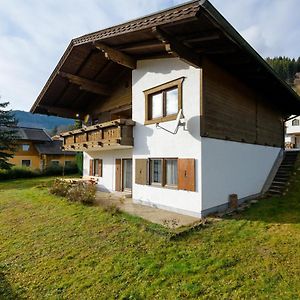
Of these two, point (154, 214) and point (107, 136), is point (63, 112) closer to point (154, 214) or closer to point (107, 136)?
point (107, 136)

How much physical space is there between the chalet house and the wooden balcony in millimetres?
51

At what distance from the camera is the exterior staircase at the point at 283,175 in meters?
12.3

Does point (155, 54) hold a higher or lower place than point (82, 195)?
higher

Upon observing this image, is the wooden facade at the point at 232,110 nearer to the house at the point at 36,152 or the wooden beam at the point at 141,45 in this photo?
the wooden beam at the point at 141,45

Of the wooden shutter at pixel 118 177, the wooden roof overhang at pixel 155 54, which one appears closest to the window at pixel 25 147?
the wooden roof overhang at pixel 155 54

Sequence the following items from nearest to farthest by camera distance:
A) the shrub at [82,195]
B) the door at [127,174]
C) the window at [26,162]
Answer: the shrub at [82,195] → the door at [127,174] → the window at [26,162]

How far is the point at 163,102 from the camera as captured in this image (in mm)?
10234

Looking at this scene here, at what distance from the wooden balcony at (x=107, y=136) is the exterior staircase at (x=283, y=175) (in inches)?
290

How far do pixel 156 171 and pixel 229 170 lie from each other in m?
2.92

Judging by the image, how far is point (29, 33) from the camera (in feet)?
31.5

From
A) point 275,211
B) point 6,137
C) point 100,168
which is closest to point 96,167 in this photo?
point 100,168

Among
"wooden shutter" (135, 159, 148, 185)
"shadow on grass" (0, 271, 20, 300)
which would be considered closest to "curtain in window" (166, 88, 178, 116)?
"wooden shutter" (135, 159, 148, 185)

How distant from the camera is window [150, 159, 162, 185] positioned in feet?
33.7

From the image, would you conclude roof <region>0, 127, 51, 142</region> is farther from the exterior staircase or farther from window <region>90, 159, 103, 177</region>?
the exterior staircase
